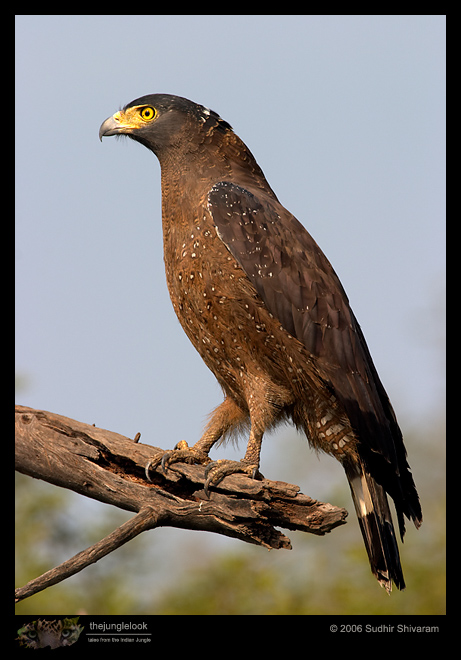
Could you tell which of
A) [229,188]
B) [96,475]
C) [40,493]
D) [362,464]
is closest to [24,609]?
[40,493]

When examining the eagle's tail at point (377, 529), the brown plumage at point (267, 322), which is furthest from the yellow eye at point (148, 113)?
the eagle's tail at point (377, 529)

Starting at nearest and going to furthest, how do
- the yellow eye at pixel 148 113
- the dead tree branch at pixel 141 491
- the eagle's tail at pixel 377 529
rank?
1. the dead tree branch at pixel 141 491
2. the eagle's tail at pixel 377 529
3. the yellow eye at pixel 148 113

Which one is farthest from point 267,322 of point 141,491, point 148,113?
point 148,113

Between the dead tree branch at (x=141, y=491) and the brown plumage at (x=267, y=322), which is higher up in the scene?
the brown plumage at (x=267, y=322)

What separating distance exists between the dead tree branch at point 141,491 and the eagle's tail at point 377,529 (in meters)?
0.74

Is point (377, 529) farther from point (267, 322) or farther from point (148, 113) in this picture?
point (148, 113)

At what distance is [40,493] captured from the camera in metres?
9.42

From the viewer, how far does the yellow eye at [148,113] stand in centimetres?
480

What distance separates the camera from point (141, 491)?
4164 millimetres

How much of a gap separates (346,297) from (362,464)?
46.7 inches

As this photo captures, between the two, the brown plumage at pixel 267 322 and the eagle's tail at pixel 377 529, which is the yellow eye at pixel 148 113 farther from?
the eagle's tail at pixel 377 529

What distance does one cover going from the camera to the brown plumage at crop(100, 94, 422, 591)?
4.26m
